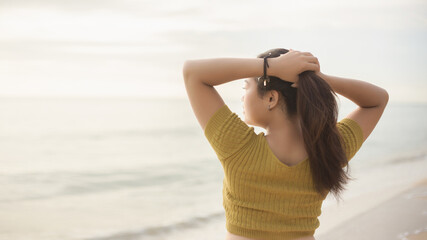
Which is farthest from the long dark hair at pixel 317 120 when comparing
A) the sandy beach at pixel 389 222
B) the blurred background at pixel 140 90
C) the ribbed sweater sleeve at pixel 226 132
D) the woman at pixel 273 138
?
the blurred background at pixel 140 90

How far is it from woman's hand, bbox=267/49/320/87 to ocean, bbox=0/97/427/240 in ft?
12.0

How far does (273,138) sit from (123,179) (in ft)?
30.4

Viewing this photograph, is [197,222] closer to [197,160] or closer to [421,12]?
[197,160]

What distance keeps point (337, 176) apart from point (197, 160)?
432 inches

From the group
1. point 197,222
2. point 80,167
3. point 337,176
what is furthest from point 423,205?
point 80,167

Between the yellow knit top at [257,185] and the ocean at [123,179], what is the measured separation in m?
3.44

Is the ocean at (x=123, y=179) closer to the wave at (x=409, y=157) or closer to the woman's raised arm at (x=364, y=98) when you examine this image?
the wave at (x=409, y=157)

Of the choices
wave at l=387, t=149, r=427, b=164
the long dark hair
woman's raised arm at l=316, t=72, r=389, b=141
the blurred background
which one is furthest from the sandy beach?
wave at l=387, t=149, r=427, b=164

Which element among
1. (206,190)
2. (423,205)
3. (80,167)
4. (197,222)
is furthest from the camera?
(80,167)

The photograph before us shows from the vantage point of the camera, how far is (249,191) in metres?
1.25

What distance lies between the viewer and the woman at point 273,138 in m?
1.20

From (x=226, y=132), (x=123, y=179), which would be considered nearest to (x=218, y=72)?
(x=226, y=132)

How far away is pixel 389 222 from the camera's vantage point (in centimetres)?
404

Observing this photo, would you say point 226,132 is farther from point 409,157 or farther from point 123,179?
point 409,157
